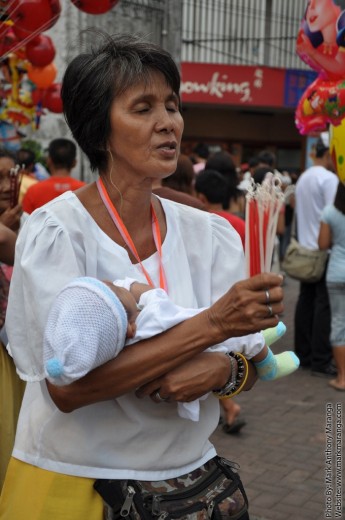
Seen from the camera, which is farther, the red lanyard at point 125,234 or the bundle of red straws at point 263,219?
the red lanyard at point 125,234

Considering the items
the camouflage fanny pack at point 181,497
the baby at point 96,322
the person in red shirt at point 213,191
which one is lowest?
the camouflage fanny pack at point 181,497

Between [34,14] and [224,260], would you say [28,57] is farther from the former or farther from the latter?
[224,260]

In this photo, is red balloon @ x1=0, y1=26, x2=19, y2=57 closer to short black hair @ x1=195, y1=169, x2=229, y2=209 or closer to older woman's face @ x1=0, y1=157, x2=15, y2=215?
short black hair @ x1=195, y1=169, x2=229, y2=209

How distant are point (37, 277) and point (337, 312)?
4.66 m

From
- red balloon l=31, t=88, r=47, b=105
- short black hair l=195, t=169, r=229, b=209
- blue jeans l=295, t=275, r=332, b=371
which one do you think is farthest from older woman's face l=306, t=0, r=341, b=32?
red balloon l=31, t=88, r=47, b=105

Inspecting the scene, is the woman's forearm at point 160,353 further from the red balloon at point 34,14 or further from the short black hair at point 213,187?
the red balloon at point 34,14

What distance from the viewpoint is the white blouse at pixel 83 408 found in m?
1.78

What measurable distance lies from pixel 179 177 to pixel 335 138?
154cm

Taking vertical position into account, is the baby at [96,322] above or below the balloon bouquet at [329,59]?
below

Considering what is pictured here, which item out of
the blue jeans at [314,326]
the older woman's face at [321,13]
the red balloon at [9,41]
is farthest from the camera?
the blue jeans at [314,326]

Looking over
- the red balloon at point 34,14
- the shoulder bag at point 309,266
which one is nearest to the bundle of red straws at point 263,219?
the red balloon at point 34,14

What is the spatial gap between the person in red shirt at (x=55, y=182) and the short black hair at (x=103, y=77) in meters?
3.65

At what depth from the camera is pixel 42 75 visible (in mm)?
7289

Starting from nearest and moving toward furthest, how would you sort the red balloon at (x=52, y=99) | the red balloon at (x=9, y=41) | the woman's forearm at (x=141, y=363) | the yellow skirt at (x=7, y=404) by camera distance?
the woman's forearm at (x=141, y=363) < the yellow skirt at (x=7, y=404) < the red balloon at (x=9, y=41) < the red balloon at (x=52, y=99)
